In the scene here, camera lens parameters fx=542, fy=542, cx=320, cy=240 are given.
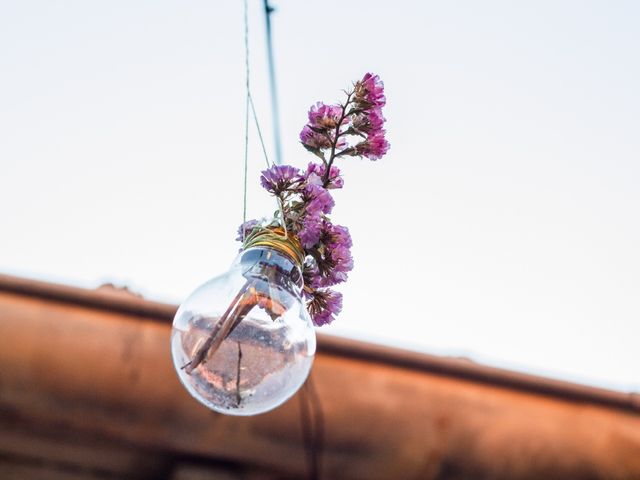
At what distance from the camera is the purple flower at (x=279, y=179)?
1.16 metres

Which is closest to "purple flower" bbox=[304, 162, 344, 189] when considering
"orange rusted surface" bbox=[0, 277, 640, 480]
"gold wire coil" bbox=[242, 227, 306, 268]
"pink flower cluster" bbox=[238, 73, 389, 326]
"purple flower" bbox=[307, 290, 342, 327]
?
"pink flower cluster" bbox=[238, 73, 389, 326]

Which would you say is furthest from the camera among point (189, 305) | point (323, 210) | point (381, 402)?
point (323, 210)

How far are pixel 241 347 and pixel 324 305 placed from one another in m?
0.31

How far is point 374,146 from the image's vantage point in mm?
1229

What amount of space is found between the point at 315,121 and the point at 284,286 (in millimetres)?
438

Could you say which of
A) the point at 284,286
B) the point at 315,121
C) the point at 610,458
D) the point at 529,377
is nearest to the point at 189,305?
the point at 284,286

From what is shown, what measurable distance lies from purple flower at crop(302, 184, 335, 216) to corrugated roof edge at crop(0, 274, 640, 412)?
0.84ft

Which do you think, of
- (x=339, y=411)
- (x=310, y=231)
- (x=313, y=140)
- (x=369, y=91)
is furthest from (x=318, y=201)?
(x=339, y=411)

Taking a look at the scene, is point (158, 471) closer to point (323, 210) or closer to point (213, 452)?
point (213, 452)

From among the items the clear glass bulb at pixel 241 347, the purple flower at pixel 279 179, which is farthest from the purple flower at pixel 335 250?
the clear glass bulb at pixel 241 347

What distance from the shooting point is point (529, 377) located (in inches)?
41.9

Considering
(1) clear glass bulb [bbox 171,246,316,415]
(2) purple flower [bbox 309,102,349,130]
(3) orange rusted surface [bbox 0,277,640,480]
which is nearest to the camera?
(1) clear glass bulb [bbox 171,246,316,415]

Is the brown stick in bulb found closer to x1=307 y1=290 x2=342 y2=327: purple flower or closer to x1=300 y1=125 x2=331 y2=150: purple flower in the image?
x1=307 y1=290 x2=342 y2=327: purple flower

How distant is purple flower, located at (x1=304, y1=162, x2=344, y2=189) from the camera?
3.78 feet
